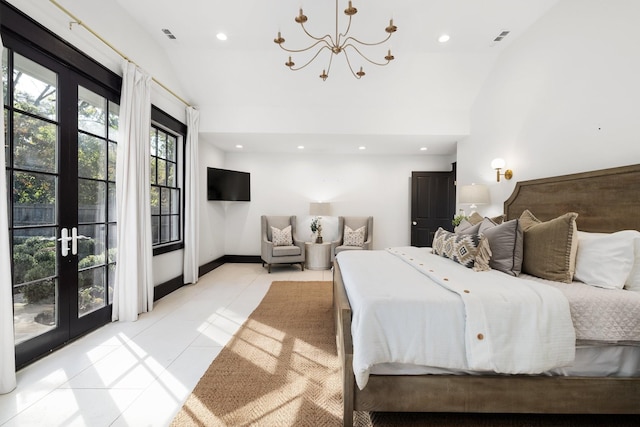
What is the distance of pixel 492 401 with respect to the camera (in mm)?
1432

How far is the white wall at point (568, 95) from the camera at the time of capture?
82.9 inches

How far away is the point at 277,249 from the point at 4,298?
3.62m

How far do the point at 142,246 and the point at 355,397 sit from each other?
2.74 meters

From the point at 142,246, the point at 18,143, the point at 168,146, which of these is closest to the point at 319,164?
the point at 168,146

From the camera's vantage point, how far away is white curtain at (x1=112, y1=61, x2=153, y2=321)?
108 inches

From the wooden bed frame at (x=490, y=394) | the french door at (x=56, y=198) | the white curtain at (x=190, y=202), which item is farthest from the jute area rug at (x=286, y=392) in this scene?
the white curtain at (x=190, y=202)

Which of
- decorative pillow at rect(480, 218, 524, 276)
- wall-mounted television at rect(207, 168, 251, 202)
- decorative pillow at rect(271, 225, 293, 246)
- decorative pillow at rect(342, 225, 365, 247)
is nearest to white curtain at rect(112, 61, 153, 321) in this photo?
wall-mounted television at rect(207, 168, 251, 202)

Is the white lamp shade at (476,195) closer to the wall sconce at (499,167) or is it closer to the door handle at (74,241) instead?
the wall sconce at (499,167)

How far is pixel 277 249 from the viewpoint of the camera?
16.7 ft


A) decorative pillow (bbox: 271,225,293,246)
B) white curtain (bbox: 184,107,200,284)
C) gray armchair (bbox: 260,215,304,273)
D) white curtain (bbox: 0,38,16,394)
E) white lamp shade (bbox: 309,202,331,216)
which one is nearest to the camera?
white curtain (bbox: 0,38,16,394)

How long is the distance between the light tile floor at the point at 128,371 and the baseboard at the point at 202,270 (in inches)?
13.3

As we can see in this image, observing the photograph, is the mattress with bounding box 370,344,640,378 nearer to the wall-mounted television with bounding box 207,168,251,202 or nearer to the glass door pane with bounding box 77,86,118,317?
the glass door pane with bounding box 77,86,118,317

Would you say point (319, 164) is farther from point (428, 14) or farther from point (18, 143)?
point (18, 143)

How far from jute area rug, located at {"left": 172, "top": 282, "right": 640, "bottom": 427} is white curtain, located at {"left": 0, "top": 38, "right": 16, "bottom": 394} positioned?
3.78ft
